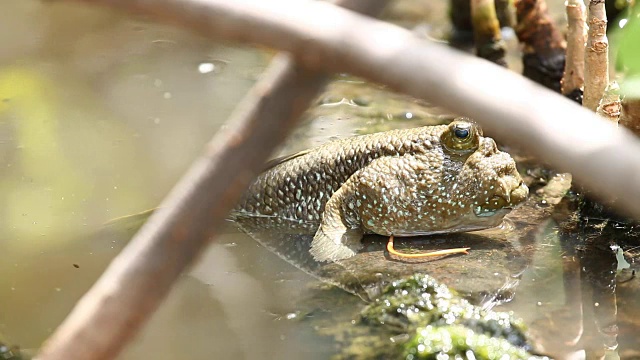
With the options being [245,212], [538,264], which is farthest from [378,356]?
[245,212]

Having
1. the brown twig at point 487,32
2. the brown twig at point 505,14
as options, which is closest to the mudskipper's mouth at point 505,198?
the brown twig at point 487,32

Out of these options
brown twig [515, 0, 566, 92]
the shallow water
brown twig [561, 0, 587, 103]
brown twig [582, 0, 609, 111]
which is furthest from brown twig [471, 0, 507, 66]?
brown twig [582, 0, 609, 111]

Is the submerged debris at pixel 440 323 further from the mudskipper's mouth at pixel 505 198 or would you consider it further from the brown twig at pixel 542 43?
the brown twig at pixel 542 43

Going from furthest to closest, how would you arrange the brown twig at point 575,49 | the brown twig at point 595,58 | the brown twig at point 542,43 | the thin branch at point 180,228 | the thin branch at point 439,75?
the brown twig at point 542,43 < the brown twig at point 575,49 < the brown twig at point 595,58 < the thin branch at point 180,228 < the thin branch at point 439,75

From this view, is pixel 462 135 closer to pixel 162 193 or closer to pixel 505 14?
pixel 162 193

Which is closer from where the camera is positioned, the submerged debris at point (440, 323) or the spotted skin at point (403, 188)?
the submerged debris at point (440, 323)

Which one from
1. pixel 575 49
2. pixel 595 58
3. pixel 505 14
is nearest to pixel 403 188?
pixel 595 58

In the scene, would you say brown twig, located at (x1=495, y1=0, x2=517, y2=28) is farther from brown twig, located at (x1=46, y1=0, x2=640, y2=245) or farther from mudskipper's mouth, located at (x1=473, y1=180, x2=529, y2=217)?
brown twig, located at (x1=46, y1=0, x2=640, y2=245)
